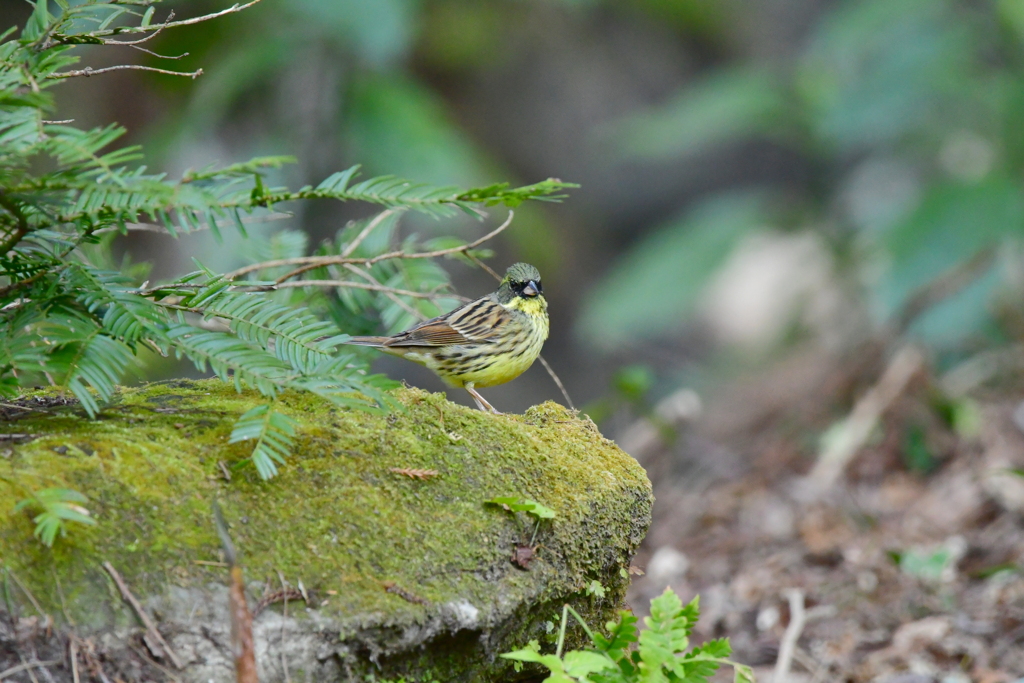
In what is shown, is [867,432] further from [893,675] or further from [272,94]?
[272,94]

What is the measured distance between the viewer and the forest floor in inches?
186

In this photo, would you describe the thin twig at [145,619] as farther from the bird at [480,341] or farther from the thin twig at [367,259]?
the bird at [480,341]

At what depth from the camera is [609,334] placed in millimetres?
9828

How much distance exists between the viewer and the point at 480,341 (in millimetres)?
4371

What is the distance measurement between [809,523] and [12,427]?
211 inches

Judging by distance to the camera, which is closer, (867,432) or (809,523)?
(809,523)

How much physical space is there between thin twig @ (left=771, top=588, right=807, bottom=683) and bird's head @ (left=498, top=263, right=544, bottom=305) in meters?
2.05

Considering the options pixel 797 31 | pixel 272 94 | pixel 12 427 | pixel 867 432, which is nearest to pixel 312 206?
pixel 272 94

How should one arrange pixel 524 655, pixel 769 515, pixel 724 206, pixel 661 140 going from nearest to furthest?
pixel 524 655
pixel 769 515
pixel 661 140
pixel 724 206

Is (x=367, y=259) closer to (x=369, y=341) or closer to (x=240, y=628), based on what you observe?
(x=369, y=341)

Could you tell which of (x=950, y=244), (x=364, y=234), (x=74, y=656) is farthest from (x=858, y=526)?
(x=74, y=656)

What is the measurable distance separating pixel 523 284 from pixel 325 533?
2172 mm

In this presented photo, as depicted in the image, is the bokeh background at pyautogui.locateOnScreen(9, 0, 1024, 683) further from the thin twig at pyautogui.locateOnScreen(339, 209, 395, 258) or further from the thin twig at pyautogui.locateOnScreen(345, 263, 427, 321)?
the thin twig at pyautogui.locateOnScreen(339, 209, 395, 258)

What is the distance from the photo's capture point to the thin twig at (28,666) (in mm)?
2123
